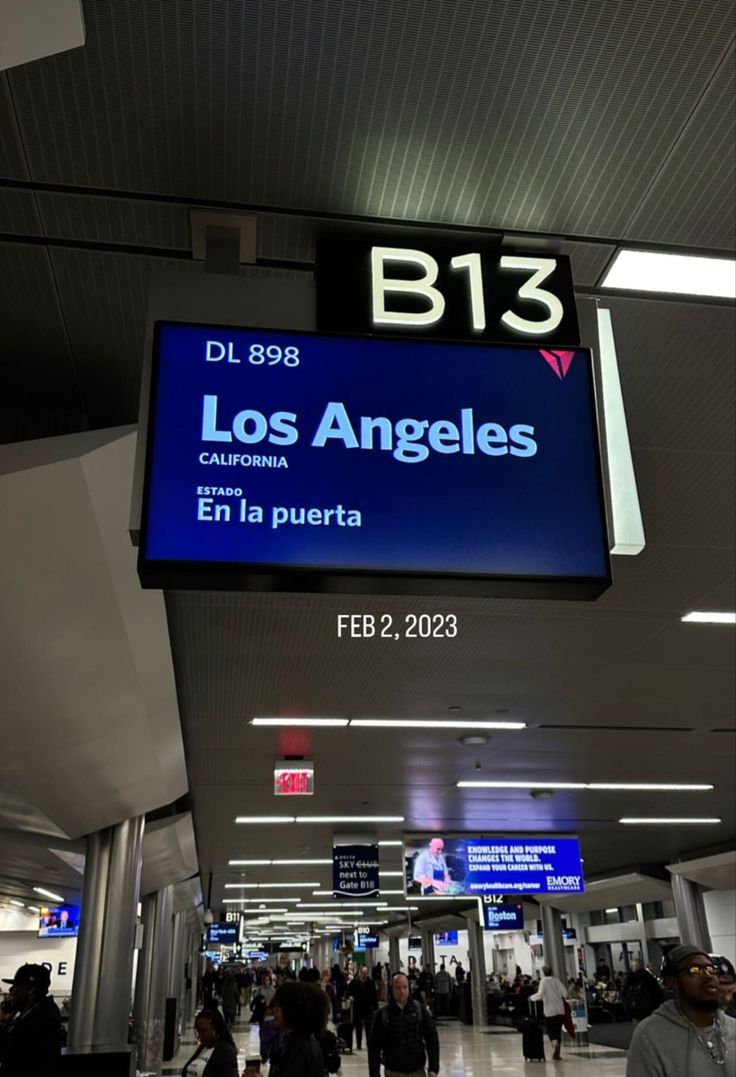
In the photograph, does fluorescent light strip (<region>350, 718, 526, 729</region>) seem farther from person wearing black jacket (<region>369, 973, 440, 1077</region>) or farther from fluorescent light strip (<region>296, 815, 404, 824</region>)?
fluorescent light strip (<region>296, 815, 404, 824</region>)

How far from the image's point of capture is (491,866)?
564 inches

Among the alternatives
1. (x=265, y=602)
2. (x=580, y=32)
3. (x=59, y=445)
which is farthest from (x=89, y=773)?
(x=580, y=32)

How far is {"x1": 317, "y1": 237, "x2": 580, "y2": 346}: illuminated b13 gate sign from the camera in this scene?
8.55ft

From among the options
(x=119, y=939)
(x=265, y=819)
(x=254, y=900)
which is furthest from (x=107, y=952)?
(x=254, y=900)

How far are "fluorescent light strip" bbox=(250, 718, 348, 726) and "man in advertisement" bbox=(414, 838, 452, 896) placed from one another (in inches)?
262

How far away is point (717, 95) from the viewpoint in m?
2.49

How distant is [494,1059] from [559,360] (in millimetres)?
15850

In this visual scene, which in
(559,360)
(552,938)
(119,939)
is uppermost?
(559,360)

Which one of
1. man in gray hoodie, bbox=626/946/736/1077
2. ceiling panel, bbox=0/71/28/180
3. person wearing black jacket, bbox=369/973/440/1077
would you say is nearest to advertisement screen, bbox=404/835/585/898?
person wearing black jacket, bbox=369/973/440/1077

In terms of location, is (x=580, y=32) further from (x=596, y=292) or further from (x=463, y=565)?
(x=463, y=565)

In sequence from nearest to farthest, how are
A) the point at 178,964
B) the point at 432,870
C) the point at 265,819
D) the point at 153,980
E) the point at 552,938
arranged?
1. the point at 265,819
2. the point at 432,870
3. the point at 153,980
4. the point at 552,938
5. the point at 178,964

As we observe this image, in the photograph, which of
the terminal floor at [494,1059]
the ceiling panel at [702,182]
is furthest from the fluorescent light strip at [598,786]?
the ceiling panel at [702,182]

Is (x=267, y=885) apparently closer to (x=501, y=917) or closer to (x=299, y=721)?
(x=501, y=917)

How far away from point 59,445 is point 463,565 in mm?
1767
